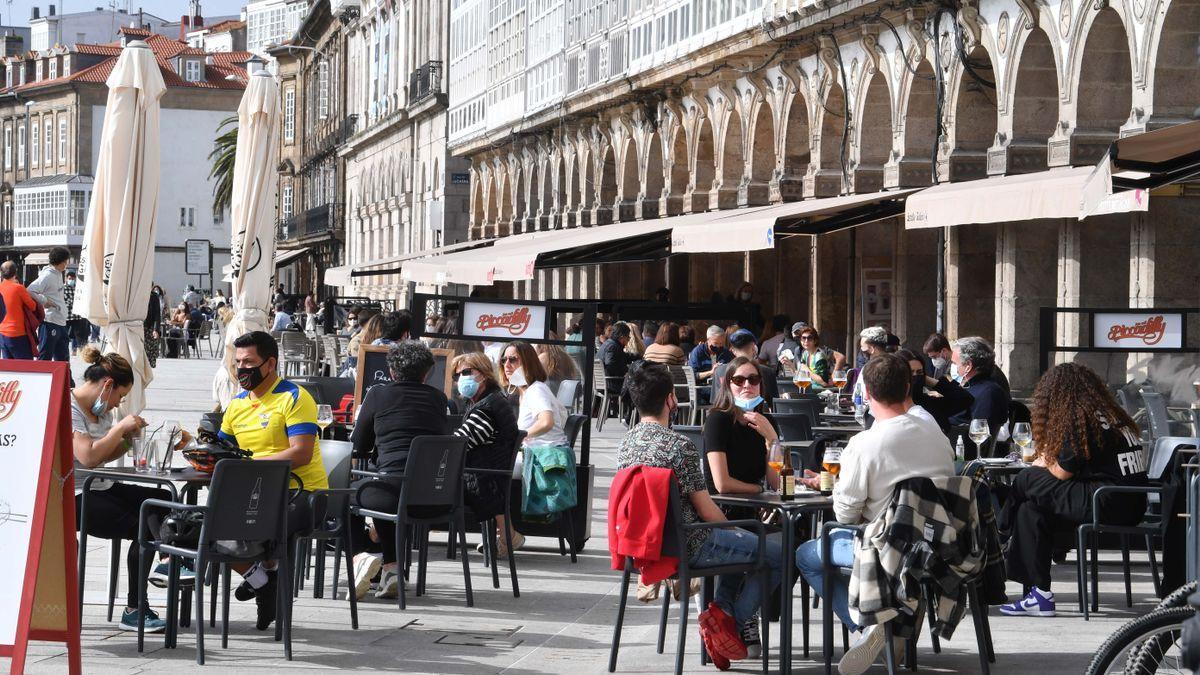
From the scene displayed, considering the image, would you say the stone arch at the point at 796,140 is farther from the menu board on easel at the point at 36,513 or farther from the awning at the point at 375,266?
the menu board on easel at the point at 36,513

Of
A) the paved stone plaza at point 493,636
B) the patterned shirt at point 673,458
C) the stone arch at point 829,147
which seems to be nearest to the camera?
the patterned shirt at point 673,458

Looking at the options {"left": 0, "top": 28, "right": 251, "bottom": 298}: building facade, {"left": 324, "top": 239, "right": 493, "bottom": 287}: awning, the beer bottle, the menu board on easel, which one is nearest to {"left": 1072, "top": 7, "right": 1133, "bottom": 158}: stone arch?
the beer bottle

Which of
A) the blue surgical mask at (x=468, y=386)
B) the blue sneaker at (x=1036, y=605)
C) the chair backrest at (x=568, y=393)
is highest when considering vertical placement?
the blue surgical mask at (x=468, y=386)

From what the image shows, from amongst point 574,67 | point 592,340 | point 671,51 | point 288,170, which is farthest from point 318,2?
point 592,340

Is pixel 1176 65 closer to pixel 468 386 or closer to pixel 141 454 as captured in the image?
pixel 468 386

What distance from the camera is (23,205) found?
10900 centimetres

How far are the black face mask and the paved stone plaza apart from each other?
116 centimetres

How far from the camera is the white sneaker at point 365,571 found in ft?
33.2

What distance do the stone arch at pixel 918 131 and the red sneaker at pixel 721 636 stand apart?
54.8 ft

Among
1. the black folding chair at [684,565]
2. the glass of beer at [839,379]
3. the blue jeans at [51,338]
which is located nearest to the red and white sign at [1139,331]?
the black folding chair at [684,565]

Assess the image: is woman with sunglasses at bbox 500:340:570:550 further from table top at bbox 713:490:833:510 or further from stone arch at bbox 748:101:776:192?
stone arch at bbox 748:101:776:192

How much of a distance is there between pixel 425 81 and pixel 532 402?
46.7 meters

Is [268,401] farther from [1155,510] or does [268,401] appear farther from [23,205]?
[23,205]

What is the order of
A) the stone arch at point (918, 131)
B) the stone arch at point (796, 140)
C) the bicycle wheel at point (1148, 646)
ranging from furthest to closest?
the stone arch at point (796, 140), the stone arch at point (918, 131), the bicycle wheel at point (1148, 646)
